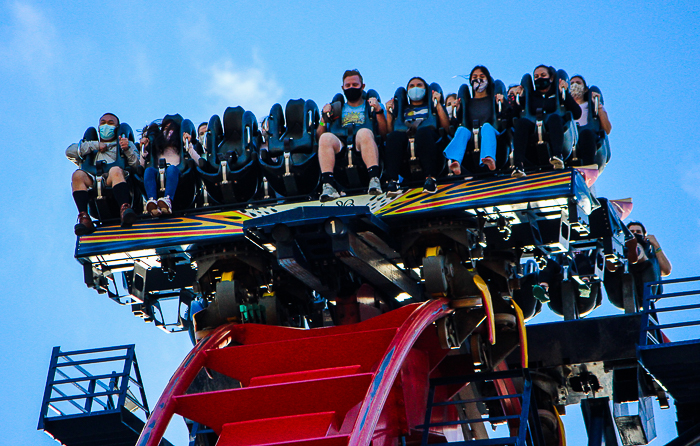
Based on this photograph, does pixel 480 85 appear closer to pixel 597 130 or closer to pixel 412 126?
pixel 412 126

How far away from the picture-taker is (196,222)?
11.9 m

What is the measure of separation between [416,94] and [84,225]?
162 inches

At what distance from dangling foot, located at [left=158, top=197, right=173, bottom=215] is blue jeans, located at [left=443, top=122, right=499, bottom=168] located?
3163mm

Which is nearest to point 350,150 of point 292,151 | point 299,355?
point 292,151

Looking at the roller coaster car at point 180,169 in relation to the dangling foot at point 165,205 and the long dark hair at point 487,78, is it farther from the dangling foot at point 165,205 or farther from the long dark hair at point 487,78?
the long dark hair at point 487,78

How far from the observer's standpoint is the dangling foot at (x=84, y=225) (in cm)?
1174

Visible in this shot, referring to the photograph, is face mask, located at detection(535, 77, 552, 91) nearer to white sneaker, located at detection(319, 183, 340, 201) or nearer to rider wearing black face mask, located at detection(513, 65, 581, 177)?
rider wearing black face mask, located at detection(513, 65, 581, 177)

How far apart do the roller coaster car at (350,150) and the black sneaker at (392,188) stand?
38 centimetres

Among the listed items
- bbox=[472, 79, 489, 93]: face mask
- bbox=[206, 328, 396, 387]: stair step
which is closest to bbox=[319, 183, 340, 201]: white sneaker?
bbox=[206, 328, 396, 387]: stair step

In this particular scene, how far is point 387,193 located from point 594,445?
4.96 m

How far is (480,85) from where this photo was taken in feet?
39.1

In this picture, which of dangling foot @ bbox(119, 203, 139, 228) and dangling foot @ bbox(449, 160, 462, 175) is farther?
dangling foot @ bbox(119, 203, 139, 228)

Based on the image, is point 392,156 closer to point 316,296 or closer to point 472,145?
point 472,145

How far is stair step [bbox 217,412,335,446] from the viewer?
9102mm
